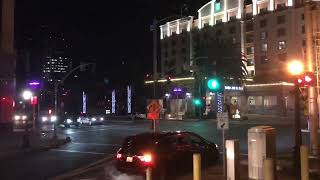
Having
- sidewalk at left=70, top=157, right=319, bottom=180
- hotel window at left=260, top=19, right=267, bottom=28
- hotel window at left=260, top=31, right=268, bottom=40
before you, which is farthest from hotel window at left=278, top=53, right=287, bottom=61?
sidewalk at left=70, top=157, right=319, bottom=180

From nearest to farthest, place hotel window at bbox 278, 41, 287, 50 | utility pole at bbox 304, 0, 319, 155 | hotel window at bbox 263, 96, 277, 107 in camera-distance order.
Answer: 1. utility pole at bbox 304, 0, 319, 155
2. hotel window at bbox 263, 96, 277, 107
3. hotel window at bbox 278, 41, 287, 50

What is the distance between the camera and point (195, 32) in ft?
366

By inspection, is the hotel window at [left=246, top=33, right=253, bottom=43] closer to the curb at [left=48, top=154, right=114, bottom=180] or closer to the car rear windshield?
the curb at [left=48, top=154, right=114, bottom=180]

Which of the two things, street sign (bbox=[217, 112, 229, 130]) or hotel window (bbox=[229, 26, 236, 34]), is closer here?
street sign (bbox=[217, 112, 229, 130])

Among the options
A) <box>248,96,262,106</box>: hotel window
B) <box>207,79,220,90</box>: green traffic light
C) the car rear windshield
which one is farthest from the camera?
<box>248,96,262,106</box>: hotel window

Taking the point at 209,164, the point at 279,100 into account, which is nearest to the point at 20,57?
the point at 279,100

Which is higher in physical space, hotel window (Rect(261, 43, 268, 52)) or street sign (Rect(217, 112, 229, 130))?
hotel window (Rect(261, 43, 268, 52))

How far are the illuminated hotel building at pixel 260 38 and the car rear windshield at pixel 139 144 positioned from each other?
185ft

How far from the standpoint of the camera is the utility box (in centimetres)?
1300

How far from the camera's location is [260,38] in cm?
9300

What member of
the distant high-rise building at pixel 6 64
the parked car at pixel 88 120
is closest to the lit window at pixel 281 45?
the parked car at pixel 88 120

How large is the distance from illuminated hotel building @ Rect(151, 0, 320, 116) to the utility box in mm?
57684

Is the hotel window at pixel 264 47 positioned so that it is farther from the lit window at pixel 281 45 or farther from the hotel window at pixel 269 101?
the hotel window at pixel 269 101

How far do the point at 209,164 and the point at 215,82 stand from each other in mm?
3716
